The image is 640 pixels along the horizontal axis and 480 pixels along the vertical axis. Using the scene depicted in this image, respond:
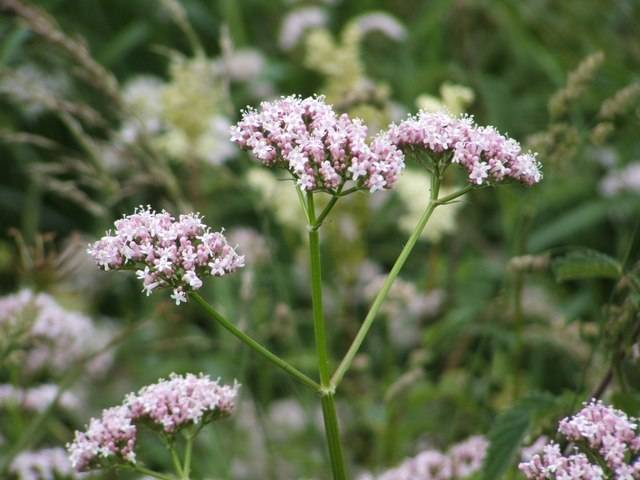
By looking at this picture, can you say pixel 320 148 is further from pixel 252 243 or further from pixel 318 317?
pixel 252 243

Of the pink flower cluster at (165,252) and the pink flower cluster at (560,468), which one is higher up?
the pink flower cluster at (165,252)

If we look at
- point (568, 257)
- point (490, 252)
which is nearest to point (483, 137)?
point (568, 257)

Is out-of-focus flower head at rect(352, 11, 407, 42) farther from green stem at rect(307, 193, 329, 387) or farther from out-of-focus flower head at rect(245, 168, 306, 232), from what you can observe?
green stem at rect(307, 193, 329, 387)

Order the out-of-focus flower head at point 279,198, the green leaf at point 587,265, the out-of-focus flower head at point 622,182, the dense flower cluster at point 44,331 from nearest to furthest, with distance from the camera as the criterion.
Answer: the green leaf at point 587,265, the dense flower cluster at point 44,331, the out-of-focus flower head at point 279,198, the out-of-focus flower head at point 622,182

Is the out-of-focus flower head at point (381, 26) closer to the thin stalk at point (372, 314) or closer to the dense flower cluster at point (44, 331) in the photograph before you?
the dense flower cluster at point (44, 331)

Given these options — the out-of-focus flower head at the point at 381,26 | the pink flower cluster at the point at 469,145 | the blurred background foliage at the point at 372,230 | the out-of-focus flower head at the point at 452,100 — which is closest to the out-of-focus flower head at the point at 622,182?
the blurred background foliage at the point at 372,230

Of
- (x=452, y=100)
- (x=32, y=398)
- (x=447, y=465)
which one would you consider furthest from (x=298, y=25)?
(x=447, y=465)

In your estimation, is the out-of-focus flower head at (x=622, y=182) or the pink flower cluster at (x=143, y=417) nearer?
the pink flower cluster at (x=143, y=417)

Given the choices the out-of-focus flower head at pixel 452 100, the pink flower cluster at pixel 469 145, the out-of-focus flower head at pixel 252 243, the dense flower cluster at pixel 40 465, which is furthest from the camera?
the out-of-focus flower head at pixel 252 243

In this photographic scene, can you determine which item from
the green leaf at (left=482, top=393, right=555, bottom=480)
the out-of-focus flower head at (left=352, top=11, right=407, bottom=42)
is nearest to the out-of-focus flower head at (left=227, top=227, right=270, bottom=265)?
the out-of-focus flower head at (left=352, top=11, right=407, bottom=42)
